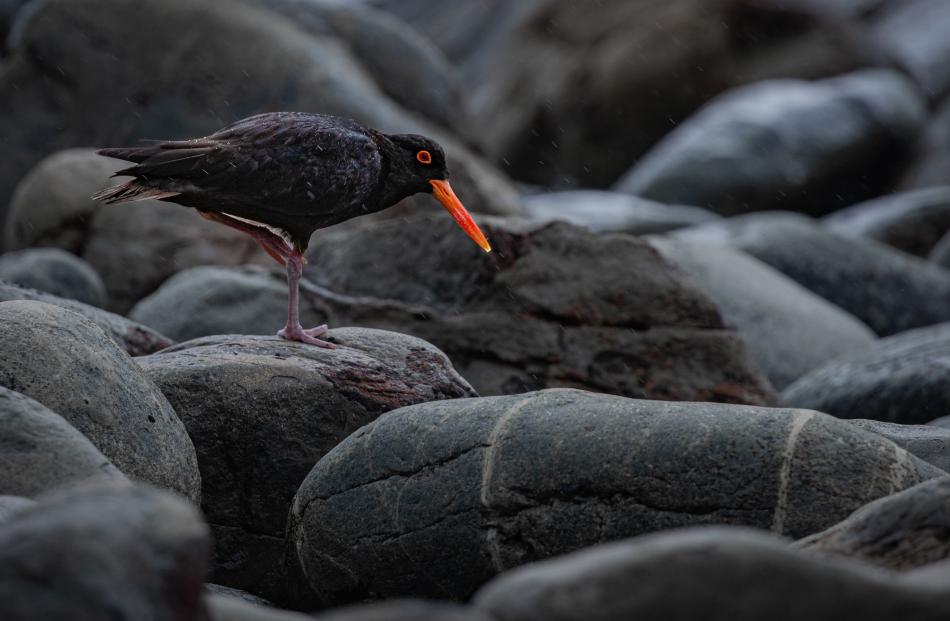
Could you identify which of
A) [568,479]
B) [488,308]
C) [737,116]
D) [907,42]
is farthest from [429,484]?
[907,42]

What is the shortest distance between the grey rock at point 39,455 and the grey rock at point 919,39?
19030 millimetres

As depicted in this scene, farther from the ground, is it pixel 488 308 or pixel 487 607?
pixel 487 607

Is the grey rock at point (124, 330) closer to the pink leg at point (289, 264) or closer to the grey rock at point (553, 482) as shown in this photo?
the pink leg at point (289, 264)

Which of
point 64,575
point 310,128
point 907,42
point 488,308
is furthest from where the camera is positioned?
point 907,42

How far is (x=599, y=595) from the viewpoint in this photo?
7.54 feet

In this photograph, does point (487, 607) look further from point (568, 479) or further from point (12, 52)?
point (12, 52)

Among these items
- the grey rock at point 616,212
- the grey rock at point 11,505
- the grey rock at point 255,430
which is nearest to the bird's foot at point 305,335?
the grey rock at point 255,430

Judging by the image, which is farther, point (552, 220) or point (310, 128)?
point (552, 220)

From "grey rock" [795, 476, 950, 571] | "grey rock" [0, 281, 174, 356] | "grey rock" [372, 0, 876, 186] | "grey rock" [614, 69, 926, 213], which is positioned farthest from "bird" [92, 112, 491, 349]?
"grey rock" [372, 0, 876, 186]

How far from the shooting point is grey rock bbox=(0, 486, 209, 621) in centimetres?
224

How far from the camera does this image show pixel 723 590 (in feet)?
7.52

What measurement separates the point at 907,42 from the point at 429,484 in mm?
22119

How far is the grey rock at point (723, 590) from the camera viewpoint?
2.29 meters

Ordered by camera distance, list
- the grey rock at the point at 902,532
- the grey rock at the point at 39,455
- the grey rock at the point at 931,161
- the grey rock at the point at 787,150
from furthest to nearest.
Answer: the grey rock at the point at 931,161 < the grey rock at the point at 787,150 < the grey rock at the point at 39,455 < the grey rock at the point at 902,532
